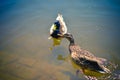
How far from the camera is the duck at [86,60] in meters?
6.46

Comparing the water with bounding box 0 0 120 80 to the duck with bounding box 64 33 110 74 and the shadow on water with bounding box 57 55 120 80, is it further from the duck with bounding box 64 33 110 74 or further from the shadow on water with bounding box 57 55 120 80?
the duck with bounding box 64 33 110 74

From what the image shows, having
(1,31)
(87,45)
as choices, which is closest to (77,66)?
(87,45)

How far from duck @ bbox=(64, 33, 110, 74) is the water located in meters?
0.26

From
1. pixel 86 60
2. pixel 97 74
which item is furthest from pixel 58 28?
pixel 97 74

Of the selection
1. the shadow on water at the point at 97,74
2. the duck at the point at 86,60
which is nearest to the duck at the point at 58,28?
the duck at the point at 86,60

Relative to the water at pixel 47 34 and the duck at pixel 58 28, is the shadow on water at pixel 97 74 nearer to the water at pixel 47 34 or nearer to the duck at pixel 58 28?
the water at pixel 47 34

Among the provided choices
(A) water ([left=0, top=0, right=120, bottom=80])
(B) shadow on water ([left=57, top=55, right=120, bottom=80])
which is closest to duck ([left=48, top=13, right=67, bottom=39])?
(A) water ([left=0, top=0, right=120, bottom=80])

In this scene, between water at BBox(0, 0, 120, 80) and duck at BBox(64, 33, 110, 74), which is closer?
duck at BBox(64, 33, 110, 74)

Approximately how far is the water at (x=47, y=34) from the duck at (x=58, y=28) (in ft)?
0.79

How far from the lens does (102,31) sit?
341 inches

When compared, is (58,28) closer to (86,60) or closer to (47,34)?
(47,34)

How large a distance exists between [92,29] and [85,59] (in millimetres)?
2387

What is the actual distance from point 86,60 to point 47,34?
2653 mm

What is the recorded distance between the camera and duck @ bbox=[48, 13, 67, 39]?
8.82 m
